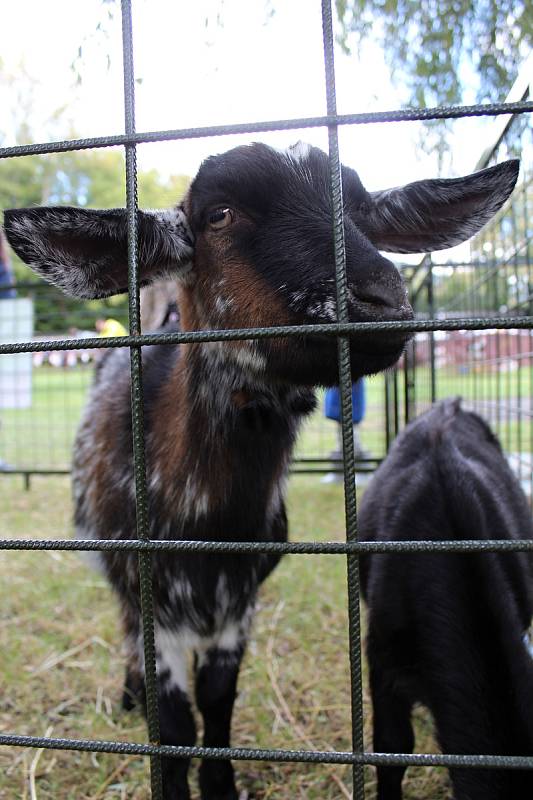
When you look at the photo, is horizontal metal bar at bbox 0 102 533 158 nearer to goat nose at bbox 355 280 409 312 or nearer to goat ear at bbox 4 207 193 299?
goat ear at bbox 4 207 193 299

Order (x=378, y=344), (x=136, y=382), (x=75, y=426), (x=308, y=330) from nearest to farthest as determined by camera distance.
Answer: (x=308, y=330), (x=136, y=382), (x=378, y=344), (x=75, y=426)

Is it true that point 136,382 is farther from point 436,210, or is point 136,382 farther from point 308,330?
point 436,210

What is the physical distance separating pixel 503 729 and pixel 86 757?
1732 mm

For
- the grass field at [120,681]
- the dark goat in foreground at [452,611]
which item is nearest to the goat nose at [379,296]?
the dark goat in foreground at [452,611]

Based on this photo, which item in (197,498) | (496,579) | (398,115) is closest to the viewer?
(398,115)

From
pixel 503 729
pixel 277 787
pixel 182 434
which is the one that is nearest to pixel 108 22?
pixel 182 434

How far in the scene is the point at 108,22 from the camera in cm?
198

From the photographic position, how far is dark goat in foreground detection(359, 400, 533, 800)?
5.05 ft

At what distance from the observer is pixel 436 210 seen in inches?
75.6

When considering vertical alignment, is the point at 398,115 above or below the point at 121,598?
above

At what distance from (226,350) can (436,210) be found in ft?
2.43

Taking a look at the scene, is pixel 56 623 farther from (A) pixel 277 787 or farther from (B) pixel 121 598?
(A) pixel 277 787

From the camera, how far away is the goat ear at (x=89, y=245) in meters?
1.50

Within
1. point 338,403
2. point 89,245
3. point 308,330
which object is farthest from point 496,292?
point 308,330
